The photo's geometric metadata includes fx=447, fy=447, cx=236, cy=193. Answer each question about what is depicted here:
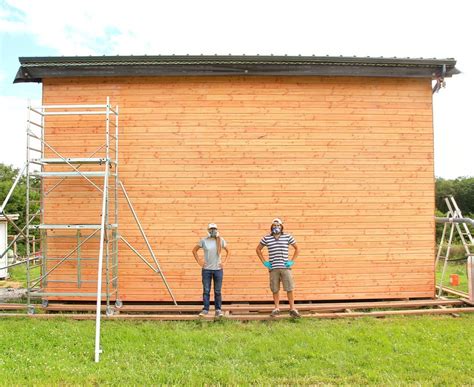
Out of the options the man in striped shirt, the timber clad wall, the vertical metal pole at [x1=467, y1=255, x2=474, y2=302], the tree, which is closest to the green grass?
the man in striped shirt

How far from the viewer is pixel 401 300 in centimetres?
930

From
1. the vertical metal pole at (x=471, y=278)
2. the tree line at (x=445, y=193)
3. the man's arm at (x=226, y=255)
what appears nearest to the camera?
the man's arm at (x=226, y=255)

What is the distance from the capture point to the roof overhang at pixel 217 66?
29.3 feet

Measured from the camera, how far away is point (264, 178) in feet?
30.2

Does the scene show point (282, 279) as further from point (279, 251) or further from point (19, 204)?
point (19, 204)

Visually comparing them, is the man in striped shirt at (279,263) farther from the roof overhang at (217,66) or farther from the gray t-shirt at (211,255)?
the roof overhang at (217,66)

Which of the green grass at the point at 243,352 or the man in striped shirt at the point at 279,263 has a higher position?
the man in striped shirt at the point at 279,263

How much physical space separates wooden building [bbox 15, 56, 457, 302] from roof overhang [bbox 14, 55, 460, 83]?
22 millimetres

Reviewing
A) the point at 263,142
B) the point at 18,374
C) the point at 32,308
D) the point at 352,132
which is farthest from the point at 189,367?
the point at 352,132

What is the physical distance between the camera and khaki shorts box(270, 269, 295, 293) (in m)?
8.01

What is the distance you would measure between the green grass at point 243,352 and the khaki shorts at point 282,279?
2.06ft

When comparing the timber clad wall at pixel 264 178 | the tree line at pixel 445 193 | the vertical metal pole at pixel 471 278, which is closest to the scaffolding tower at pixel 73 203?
the timber clad wall at pixel 264 178

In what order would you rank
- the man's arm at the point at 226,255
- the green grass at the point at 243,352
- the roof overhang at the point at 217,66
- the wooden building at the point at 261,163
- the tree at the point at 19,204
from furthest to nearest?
the tree at the point at 19,204
the wooden building at the point at 261,163
the roof overhang at the point at 217,66
the man's arm at the point at 226,255
the green grass at the point at 243,352

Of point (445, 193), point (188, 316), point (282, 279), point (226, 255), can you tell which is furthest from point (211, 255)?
point (445, 193)
